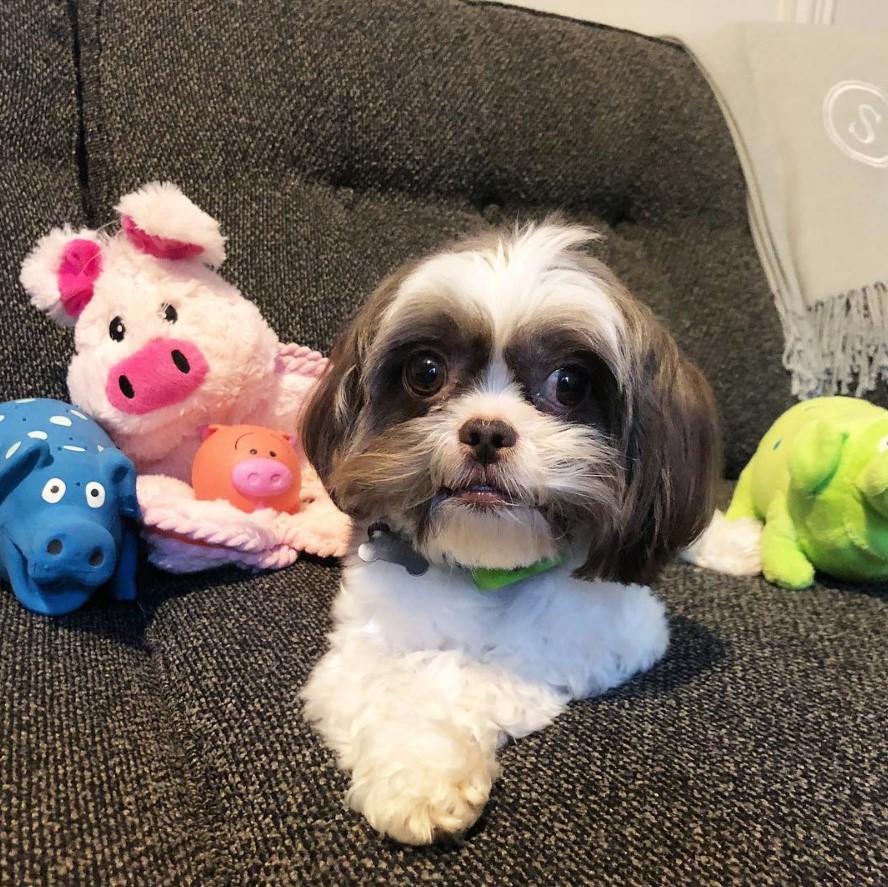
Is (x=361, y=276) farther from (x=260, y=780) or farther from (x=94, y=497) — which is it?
(x=260, y=780)

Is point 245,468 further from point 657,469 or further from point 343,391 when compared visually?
point 657,469

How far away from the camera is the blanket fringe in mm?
1985

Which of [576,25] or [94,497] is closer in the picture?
[94,497]

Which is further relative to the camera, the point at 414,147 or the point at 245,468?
the point at 414,147

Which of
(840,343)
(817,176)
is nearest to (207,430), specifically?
(840,343)

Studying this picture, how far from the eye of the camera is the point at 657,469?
3.42 feet

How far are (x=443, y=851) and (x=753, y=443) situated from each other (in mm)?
1458

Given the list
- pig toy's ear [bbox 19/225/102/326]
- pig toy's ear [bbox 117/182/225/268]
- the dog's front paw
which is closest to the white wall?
pig toy's ear [bbox 117/182/225/268]

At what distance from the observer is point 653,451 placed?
1045 mm

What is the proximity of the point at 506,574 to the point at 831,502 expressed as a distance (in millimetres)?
670

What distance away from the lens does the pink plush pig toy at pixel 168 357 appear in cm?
136

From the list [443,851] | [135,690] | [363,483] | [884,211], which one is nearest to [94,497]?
[135,690]

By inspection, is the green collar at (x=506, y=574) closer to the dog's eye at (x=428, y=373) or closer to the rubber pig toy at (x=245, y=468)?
the dog's eye at (x=428, y=373)

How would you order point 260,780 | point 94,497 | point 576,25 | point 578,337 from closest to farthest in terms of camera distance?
point 260,780 → point 578,337 → point 94,497 → point 576,25
